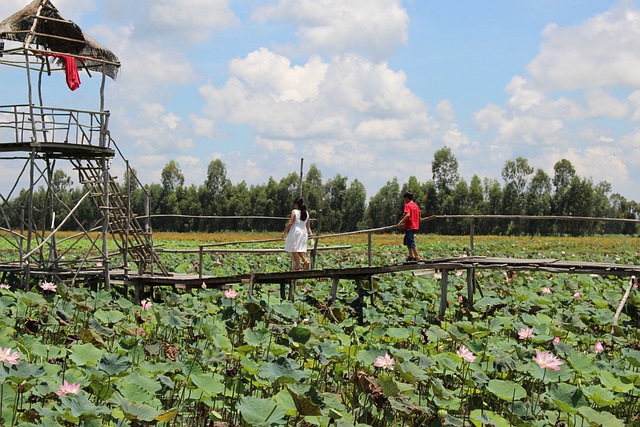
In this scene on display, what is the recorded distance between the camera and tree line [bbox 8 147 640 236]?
5344 cm

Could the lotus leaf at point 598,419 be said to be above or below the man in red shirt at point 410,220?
below

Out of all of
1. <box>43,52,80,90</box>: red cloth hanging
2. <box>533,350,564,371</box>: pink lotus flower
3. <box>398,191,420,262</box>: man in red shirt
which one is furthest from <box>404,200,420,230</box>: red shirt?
<box>533,350,564,371</box>: pink lotus flower

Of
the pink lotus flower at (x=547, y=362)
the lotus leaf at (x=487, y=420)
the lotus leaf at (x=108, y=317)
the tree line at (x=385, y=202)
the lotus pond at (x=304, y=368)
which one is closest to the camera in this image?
the lotus leaf at (x=487, y=420)

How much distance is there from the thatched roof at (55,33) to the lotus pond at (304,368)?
4192mm

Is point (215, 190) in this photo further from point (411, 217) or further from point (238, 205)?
point (411, 217)

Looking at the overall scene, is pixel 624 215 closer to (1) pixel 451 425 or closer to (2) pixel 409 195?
(2) pixel 409 195

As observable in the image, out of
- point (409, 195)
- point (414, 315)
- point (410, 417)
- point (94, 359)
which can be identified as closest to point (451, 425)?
point (410, 417)

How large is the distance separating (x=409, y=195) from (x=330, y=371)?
531 cm

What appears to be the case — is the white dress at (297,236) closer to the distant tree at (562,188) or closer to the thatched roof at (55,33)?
the thatched roof at (55,33)

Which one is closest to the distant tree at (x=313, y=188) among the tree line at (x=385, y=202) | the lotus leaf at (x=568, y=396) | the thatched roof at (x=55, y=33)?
the tree line at (x=385, y=202)

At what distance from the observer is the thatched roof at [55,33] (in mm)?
11789

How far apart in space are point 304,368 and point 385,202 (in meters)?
54.0

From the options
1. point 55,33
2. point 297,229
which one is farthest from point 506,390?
point 55,33

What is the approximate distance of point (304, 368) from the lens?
652cm
